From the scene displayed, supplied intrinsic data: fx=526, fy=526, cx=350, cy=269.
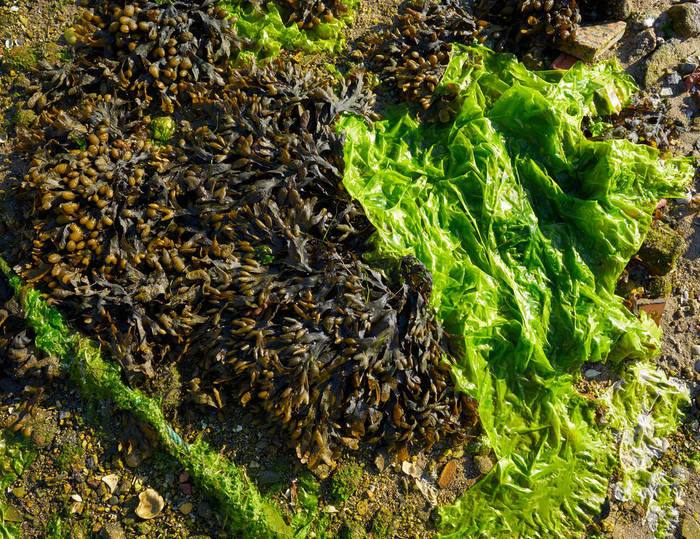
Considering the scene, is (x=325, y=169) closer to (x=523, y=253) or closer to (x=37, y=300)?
(x=523, y=253)

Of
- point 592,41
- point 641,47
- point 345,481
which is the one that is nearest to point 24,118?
point 345,481

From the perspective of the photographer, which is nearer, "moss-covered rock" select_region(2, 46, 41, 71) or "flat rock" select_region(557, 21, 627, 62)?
"moss-covered rock" select_region(2, 46, 41, 71)

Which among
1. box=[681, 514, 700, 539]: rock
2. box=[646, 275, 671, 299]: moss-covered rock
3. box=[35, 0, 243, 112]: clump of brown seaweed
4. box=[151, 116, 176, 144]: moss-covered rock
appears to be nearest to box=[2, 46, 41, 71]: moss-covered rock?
box=[35, 0, 243, 112]: clump of brown seaweed

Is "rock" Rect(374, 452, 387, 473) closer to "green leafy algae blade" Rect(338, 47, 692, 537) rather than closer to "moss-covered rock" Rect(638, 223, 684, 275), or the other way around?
"green leafy algae blade" Rect(338, 47, 692, 537)

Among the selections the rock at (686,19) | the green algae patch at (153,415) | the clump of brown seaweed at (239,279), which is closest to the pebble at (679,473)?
the clump of brown seaweed at (239,279)

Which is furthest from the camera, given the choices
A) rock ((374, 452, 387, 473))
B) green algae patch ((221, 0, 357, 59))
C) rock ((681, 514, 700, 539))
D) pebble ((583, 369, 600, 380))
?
green algae patch ((221, 0, 357, 59))

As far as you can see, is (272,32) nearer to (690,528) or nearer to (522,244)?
(522,244)

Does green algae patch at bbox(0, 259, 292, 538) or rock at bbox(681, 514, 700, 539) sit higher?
rock at bbox(681, 514, 700, 539)
